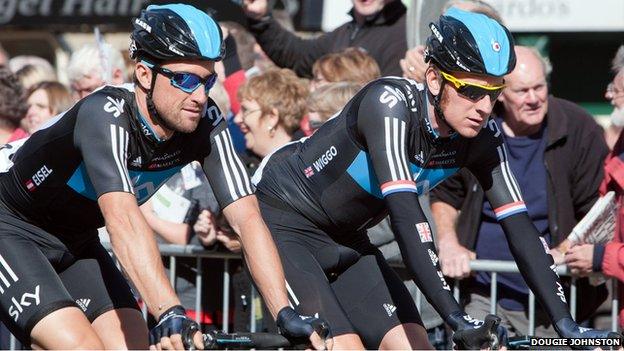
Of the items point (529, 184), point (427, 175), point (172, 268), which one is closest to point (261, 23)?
point (172, 268)

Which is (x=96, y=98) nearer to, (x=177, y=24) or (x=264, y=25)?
(x=177, y=24)

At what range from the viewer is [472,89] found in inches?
213

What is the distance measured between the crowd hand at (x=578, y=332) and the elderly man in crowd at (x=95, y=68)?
14.2 feet

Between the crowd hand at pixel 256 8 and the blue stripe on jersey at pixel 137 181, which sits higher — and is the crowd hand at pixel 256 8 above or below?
above

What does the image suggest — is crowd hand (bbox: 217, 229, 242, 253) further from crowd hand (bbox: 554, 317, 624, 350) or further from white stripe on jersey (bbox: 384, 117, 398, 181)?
crowd hand (bbox: 554, 317, 624, 350)

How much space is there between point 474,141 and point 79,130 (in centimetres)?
188

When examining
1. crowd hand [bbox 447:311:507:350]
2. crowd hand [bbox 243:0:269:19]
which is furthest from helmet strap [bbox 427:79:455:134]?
crowd hand [bbox 243:0:269:19]

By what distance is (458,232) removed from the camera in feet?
23.7

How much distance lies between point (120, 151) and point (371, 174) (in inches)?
50.4

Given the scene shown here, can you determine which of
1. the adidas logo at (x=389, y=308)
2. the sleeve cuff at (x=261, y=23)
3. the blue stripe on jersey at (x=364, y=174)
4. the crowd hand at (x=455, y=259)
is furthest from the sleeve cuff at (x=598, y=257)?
the sleeve cuff at (x=261, y=23)

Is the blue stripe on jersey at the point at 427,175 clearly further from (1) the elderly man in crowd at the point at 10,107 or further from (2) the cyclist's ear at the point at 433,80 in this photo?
(1) the elderly man in crowd at the point at 10,107

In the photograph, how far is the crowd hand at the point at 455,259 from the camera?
6.86 m

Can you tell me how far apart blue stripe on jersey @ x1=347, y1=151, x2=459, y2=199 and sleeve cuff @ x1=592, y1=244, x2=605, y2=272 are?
3.68 feet

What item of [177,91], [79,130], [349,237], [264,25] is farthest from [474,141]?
[264,25]
